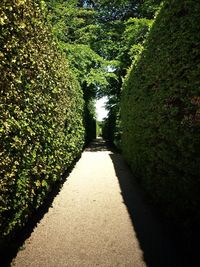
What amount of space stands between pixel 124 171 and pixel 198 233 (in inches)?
313

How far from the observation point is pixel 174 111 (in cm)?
505

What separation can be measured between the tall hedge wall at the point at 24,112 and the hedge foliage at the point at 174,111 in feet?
7.61

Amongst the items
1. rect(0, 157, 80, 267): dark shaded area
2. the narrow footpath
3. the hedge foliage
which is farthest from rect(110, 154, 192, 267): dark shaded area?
rect(0, 157, 80, 267): dark shaded area

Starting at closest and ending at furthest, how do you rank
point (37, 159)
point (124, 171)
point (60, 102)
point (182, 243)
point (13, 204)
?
1. point (13, 204)
2. point (182, 243)
3. point (37, 159)
4. point (60, 102)
5. point (124, 171)

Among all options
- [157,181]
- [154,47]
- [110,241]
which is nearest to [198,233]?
[110,241]

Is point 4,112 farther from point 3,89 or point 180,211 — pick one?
point 180,211

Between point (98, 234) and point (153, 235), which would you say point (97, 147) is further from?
point (153, 235)

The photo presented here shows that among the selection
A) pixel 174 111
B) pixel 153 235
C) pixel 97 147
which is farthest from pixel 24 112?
pixel 97 147

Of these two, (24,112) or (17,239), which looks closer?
(24,112)

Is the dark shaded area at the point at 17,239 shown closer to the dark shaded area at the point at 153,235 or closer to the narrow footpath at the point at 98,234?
the narrow footpath at the point at 98,234

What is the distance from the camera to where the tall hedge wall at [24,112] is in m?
4.09

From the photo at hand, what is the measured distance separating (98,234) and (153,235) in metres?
1.00

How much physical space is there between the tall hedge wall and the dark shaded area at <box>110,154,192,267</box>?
2022 mm

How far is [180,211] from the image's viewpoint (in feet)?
15.8
